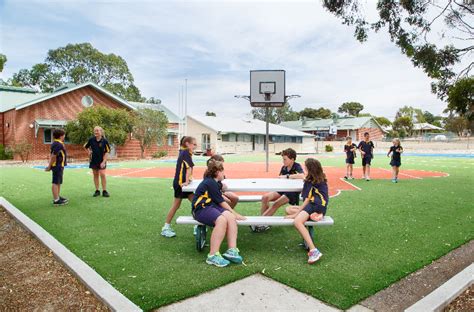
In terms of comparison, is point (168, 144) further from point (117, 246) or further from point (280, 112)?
point (280, 112)

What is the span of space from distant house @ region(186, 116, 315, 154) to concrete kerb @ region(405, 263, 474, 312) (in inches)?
1297

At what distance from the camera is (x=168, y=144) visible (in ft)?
118

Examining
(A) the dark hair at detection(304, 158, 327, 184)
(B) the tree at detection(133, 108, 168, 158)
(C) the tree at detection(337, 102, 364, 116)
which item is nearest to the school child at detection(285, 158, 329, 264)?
(A) the dark hair at detection(304, 158, 327, 184)

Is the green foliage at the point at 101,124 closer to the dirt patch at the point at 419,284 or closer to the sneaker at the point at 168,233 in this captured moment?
the sneaker at the point at 168,233

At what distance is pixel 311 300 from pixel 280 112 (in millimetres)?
87575

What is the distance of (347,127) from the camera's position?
211 feet

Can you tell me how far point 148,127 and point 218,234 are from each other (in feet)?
88.4

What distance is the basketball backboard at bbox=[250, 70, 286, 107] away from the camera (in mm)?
18844

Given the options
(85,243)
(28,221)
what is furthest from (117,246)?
(28,221)

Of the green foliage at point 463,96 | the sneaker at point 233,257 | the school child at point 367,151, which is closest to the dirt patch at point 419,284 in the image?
the sneaker at point 233,257

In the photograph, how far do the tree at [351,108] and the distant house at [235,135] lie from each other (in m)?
52.5

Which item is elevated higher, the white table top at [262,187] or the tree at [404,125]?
the tree at [404,125]

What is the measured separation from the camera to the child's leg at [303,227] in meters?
4.47

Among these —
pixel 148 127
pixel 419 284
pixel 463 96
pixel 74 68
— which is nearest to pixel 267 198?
pixel 419 284
